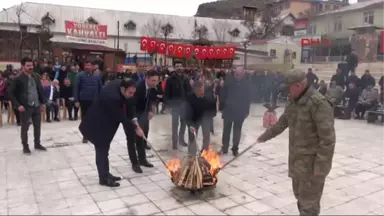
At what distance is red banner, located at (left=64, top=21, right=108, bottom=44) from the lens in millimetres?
23641

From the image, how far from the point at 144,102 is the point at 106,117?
47.5 inches

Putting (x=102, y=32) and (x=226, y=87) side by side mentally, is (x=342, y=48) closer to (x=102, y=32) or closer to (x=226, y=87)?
(x=102, y=32)

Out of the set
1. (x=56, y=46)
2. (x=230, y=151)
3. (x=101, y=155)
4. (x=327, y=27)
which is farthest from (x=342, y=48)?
(x=101, y=155)

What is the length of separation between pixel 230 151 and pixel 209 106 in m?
1.20

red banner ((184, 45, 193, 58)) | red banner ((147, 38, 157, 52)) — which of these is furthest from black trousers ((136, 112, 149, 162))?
red banner ((184, 45, 193, 58))

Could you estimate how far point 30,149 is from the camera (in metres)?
6.84

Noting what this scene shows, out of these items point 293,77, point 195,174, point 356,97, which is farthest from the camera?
point 356,97

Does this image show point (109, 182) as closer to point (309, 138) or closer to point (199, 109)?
point (199, 109)

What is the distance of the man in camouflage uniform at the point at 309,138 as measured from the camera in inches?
120

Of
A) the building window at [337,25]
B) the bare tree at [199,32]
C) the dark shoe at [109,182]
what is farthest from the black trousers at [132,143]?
the bare tree at [199,32]

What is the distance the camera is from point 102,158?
4758mm

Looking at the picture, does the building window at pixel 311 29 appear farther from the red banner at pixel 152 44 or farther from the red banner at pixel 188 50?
the red banner at pixel 152 44

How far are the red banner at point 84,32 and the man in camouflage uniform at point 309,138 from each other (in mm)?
22917

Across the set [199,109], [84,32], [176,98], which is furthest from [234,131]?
[84,32]
